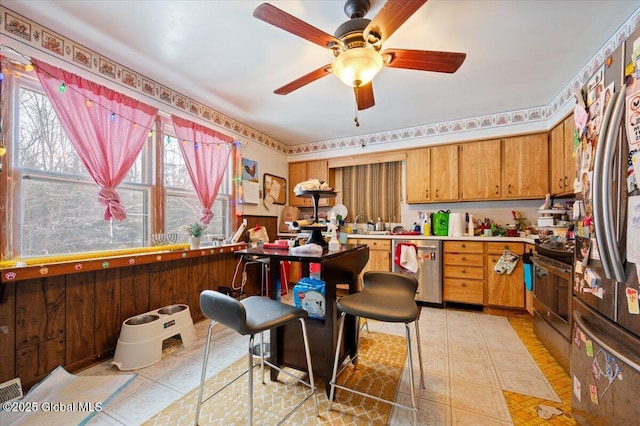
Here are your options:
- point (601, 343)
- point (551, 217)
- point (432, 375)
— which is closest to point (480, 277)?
point (551, 217)

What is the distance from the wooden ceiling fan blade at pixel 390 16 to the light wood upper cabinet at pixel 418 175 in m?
2.55

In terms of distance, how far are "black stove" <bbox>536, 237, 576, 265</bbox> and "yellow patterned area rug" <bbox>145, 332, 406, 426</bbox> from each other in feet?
4.74

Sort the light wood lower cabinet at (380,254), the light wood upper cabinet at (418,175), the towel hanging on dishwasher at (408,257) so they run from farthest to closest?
1. the light wood upper cabinet at (418,175)
2. the light wood lower cabinet at (380,254)
3. the towel hanging on dishwasher at (408,257)

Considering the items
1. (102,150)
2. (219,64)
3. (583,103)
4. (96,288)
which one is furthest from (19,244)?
(583,103)

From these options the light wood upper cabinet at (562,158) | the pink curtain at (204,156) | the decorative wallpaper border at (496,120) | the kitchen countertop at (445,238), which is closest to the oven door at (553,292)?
the kitchen countertop at (445,238)

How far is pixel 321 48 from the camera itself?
2.04 m

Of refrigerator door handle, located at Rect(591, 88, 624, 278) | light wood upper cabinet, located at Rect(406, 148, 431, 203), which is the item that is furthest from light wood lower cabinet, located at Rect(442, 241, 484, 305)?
refrigerator door handle, located at Rect(591, 88, 624, 278)

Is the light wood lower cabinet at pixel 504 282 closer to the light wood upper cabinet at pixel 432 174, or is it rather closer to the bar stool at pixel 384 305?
the light wood upper cabinet at pixel 432 174

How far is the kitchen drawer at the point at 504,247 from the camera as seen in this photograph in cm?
295

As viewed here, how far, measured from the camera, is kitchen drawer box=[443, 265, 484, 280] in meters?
3.12

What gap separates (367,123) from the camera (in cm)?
368

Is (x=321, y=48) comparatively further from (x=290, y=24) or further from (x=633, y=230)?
(x=633, y=230)

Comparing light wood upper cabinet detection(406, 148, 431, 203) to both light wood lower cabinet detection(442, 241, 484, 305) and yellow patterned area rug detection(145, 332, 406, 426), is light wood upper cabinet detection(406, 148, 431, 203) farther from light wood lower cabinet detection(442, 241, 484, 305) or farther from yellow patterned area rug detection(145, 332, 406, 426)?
yellow patterned area rug detection(145, 332, 406, 426)

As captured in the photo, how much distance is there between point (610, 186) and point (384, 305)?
3.42 feet
